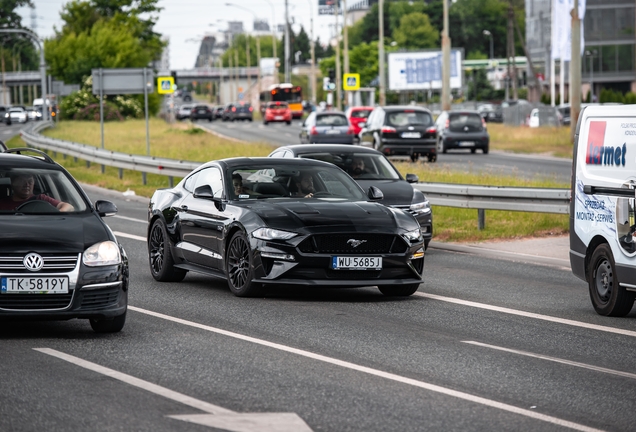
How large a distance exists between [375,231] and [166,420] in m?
5.73

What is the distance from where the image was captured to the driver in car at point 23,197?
10.6m

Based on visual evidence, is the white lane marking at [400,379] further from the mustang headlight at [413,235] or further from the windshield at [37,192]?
the mustang headlight at [413,235]

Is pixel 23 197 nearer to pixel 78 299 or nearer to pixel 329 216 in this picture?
pixel 78 299

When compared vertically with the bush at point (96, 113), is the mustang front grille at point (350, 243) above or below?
below

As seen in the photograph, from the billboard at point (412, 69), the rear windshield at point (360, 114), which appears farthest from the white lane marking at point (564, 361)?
the billboard at point (412, 69)

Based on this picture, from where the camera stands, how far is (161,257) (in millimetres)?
14438

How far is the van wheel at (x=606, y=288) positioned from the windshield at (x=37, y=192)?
455cm

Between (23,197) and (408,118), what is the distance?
3129 centimetres

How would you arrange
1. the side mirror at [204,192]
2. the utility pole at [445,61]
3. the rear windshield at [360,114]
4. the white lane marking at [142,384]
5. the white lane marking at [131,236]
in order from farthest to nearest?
the rear windshield at [360,114] → the utility pole at [445,61] → the white lane marking at [131,236] → the side mirror at [204,192] → the white lane marking at [142,384]

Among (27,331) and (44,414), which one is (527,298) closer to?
(27,331)

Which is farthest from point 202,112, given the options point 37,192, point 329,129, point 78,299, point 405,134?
point 78,299

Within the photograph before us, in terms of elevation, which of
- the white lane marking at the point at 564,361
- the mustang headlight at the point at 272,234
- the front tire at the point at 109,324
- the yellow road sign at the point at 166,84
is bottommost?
the white lane marking at the point at 564,361

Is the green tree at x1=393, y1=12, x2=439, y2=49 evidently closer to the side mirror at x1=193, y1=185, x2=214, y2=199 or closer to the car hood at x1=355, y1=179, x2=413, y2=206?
the car hood at x1=355, y1=179, x2=413, y2=206

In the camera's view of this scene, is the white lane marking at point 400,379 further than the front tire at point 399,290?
No
